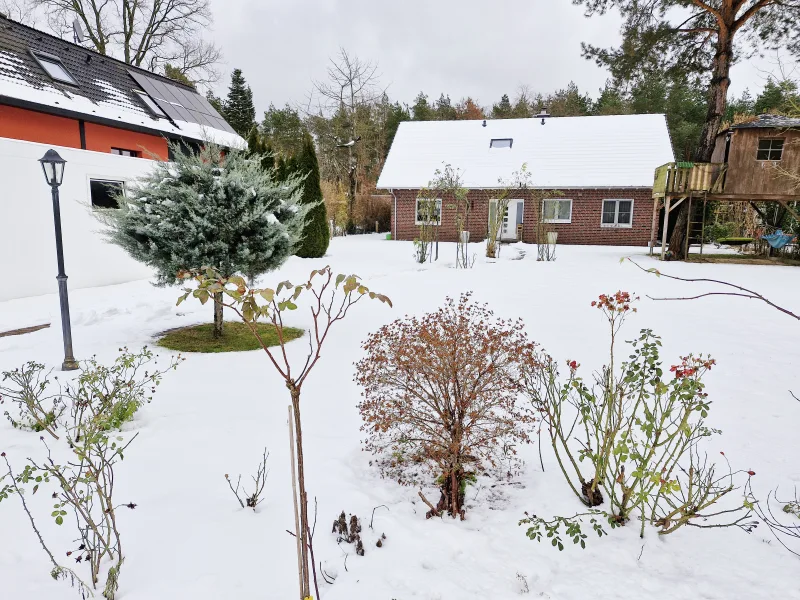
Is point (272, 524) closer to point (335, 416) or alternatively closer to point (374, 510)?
point (374, 510)

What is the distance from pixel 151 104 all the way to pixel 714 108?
16526 millimetres

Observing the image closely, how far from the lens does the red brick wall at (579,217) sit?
18.6 metres

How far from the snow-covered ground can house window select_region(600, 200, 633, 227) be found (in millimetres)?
14143

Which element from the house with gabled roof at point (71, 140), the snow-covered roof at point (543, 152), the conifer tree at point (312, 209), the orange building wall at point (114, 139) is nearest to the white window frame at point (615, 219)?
the snow-covered roof at point (543, 152)

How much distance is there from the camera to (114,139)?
12.2 meters

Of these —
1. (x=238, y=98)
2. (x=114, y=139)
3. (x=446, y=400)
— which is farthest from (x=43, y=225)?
(x=238, y=98)

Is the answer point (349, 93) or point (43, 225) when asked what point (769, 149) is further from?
point (349, 93)

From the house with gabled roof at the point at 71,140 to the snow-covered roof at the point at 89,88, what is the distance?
33 millimetres

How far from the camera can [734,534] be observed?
2.51 m

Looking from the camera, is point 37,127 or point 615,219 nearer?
point 37,127

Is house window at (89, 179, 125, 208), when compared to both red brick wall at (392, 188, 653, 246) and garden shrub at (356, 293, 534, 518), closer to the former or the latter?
garden shrub at (356, 293, 534, 518)

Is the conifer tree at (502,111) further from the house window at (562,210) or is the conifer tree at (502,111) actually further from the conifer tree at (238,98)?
the house window at (562,210)

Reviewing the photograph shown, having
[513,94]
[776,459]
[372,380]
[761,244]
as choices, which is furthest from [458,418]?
[513,94]

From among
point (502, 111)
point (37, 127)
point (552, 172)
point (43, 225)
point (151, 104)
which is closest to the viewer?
point (43, 225)
